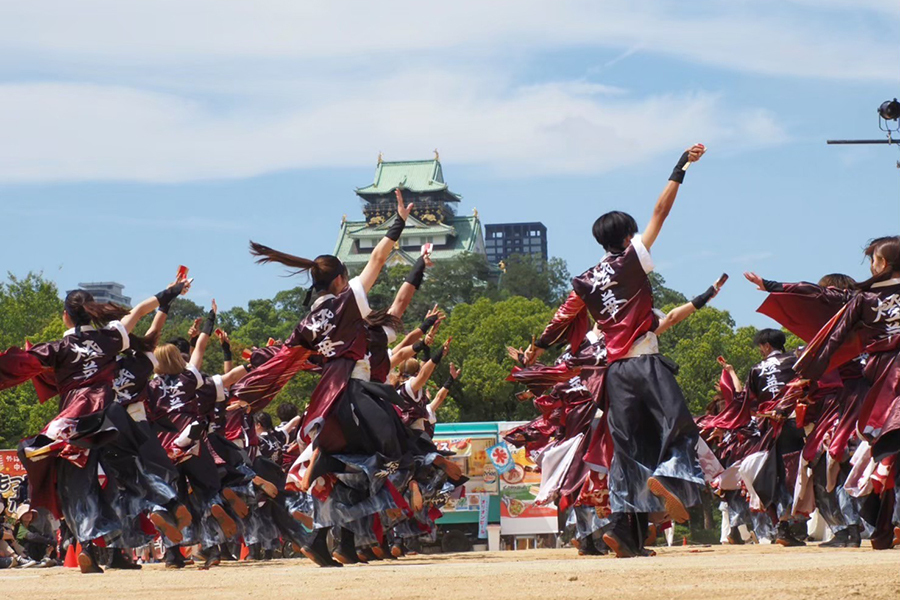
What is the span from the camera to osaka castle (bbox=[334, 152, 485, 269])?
89062 mm

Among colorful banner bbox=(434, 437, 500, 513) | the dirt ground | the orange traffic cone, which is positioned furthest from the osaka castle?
the dirt ground

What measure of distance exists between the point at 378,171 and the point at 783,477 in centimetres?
8439

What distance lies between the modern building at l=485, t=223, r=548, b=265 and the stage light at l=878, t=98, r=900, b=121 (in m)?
117

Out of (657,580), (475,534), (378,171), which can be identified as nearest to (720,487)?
(657,580)

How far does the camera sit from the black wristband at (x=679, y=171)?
841 cm

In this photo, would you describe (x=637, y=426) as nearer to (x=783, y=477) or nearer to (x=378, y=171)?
(x=783, y=477)

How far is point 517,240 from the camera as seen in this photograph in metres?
138

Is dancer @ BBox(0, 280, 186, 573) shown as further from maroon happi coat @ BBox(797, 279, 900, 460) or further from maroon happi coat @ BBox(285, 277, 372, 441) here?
maroon happi coat @ BBox(797, 279, 900, 460)

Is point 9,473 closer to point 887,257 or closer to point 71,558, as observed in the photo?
point 71,558

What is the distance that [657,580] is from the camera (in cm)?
563

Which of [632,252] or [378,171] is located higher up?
[378,171]

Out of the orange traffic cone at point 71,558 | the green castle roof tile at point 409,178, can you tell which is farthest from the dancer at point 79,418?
the green castle roof tile at point 409,178

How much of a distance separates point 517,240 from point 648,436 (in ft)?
426

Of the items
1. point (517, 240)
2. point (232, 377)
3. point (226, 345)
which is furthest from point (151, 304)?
point (517, 240)
